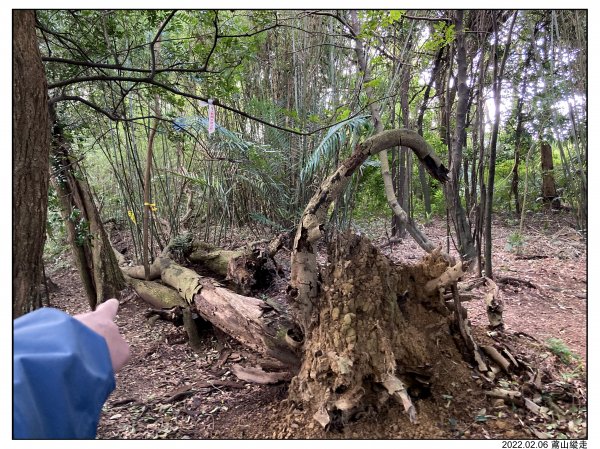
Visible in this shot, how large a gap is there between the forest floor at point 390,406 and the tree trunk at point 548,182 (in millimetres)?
334

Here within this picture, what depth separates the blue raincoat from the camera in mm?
720

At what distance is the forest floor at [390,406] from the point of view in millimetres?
1217

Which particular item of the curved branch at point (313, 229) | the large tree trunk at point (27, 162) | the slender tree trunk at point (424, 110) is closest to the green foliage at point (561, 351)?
the curved branch at point (313, 229)

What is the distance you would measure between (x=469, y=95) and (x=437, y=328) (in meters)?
1.88

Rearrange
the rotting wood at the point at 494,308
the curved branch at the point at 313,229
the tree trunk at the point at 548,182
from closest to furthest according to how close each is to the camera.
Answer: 1. the curved branch at the point at 313,229
2. the rotting wood at the point at 494,308
3. the tree trunk at the point at 548,182

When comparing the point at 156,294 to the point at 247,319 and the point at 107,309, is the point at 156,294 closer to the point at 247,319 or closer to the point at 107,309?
the point at 247,319

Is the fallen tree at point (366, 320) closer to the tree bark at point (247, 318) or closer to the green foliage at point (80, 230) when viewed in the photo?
the tree bark at point (247, 318)

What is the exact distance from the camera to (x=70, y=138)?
8.60 feet

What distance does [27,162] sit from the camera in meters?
1.22

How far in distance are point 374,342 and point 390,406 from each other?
21 centimetres

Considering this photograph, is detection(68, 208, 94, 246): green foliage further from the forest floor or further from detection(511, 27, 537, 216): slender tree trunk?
detection(511, 27, 537, 216): slender tree trunk

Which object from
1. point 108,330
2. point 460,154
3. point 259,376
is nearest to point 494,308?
point 259,376
